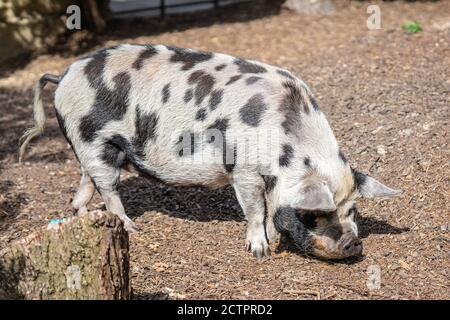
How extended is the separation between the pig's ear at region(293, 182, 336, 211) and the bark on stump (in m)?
1.29

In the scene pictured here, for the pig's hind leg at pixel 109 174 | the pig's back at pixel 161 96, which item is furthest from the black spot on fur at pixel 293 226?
the pig's hind leg at pixel 109 174

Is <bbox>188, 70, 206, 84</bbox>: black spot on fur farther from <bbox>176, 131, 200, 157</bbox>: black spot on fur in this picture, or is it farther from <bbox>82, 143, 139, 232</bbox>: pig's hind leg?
<bbox>82, 143, 139, 232</bbox>: pig's hind leg

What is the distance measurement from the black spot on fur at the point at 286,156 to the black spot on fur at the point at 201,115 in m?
0.64

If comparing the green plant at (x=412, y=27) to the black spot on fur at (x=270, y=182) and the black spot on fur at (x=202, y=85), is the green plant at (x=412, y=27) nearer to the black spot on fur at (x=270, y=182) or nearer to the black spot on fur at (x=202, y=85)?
the black spot on fur at (x=202, y=85)

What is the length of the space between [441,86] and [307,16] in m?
4.13

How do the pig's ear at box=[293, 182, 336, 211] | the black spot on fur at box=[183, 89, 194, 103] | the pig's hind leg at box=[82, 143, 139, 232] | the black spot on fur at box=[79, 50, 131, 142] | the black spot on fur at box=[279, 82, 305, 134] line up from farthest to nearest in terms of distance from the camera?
the pig's hind leg at box=[82, 143, 139, 232], the black spot on fur at box=[79, 50, 131, 142], the black spot on fur at box=[183, 89, 194, 103], the black spot on fur at box=[279, 82, 305, 134], the pig's ear at box=[293, 182, 336, 211]

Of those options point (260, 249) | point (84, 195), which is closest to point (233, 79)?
point (260, 249)

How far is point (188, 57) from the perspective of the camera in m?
5.76

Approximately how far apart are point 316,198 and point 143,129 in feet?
4.82

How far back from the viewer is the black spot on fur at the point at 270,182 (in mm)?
5172

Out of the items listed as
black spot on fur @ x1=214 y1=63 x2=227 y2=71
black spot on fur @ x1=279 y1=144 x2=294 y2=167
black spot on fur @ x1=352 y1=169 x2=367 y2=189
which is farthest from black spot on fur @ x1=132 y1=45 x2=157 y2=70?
black spot on fur @ x1=352 y1=169 x2=367 y2=189

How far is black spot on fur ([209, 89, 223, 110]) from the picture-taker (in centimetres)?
541

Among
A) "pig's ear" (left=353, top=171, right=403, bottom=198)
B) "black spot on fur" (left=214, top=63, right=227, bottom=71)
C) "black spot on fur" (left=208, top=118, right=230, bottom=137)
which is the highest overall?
"black spot on fur" (left=214, top=63, right=227, bottom=71)

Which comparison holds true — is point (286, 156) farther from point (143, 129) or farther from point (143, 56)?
point (143, 56)
